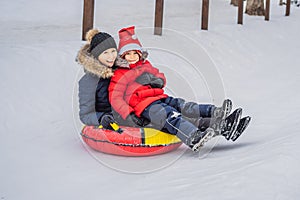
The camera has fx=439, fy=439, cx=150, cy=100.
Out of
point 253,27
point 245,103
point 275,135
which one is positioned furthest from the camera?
point 253,27

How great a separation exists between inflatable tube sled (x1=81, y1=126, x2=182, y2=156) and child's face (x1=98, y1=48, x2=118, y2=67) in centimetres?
61

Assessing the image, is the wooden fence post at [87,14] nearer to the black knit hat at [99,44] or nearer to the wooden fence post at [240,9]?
the black knit hat at [99,44]

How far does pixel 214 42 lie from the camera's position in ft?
24.5

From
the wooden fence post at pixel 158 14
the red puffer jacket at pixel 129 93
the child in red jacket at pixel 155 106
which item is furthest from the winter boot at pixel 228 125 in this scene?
the wooden fence post at pixel 158 14

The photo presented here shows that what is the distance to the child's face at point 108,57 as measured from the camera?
12.5 feet

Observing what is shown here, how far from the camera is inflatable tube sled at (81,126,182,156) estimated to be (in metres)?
3.46

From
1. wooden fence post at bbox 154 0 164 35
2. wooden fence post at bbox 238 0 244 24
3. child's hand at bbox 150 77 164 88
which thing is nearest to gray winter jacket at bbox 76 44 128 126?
child's hand at bbox 150 77 164 88

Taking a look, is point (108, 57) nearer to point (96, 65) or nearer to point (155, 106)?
point (96, 65)

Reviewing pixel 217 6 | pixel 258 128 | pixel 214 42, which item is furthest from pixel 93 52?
pixel 217 6

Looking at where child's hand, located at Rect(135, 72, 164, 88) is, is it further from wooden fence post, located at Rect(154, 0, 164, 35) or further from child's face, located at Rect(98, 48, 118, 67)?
wooden fence post, located at Rect(154, 0, 164, 35)

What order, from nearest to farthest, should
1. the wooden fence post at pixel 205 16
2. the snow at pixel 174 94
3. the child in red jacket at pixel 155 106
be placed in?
the snow at pixel 174 94, the child in red jacket at pixel 155 106, the wooden fence post at pixel 205 16

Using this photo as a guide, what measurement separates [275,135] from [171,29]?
465cm

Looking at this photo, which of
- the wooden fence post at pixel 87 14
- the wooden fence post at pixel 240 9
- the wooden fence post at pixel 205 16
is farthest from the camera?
the wooden fence post at pixel 240 9

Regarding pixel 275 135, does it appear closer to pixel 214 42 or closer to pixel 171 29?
pixel 214 42
